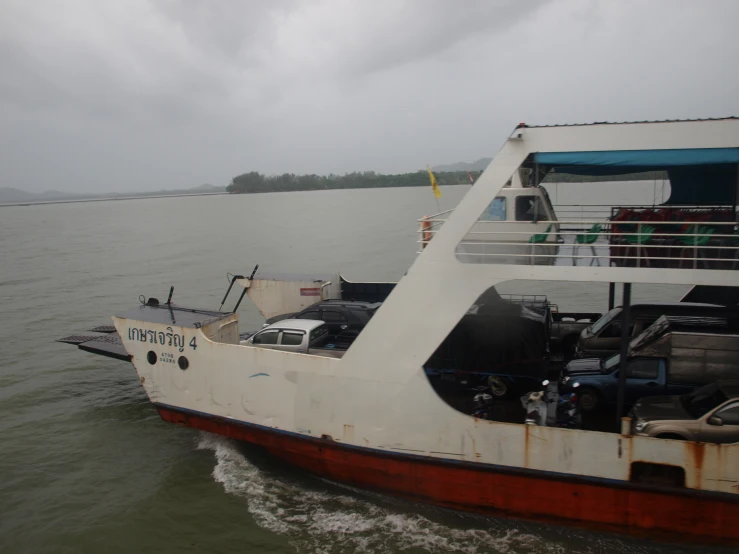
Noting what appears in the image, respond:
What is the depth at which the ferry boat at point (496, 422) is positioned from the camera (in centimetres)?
583

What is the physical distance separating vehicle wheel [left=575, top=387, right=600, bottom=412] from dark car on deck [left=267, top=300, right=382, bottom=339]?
3.97 meters

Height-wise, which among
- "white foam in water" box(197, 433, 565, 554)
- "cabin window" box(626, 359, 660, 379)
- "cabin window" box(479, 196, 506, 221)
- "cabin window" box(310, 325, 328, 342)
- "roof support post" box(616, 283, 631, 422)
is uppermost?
"cabin window" box(479, 196, 506, 221)

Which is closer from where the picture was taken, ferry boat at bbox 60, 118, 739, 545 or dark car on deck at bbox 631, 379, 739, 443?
ferry boat at bbox 60, 118, 739, 545

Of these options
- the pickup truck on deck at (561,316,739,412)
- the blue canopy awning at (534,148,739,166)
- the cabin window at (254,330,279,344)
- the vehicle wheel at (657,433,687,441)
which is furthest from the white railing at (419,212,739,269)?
the cabin window at (254,330,279,344)

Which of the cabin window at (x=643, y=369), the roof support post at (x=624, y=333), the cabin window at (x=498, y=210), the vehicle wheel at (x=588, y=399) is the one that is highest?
the cabin window at (x=498, y=210)

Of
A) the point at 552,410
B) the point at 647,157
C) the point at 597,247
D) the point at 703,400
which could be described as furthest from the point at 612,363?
the point at 647,157

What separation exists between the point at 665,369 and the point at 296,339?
5765 mm

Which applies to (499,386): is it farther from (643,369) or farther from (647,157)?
(647,157)

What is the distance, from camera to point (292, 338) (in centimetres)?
911

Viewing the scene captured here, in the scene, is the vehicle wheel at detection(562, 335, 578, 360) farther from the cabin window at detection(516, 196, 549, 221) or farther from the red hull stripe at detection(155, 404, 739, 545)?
the red hull stripe at detection(155, 404, 739, 545)

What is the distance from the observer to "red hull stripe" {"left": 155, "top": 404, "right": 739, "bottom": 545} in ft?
19.4

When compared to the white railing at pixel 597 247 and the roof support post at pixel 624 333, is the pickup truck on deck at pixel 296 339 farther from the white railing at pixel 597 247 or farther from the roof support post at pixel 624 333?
the roof support post at pixel 624 333

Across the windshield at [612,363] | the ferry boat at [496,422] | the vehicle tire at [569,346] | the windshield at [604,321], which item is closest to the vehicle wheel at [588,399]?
the windshield at [612,363]

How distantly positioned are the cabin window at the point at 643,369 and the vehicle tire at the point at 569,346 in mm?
2484
